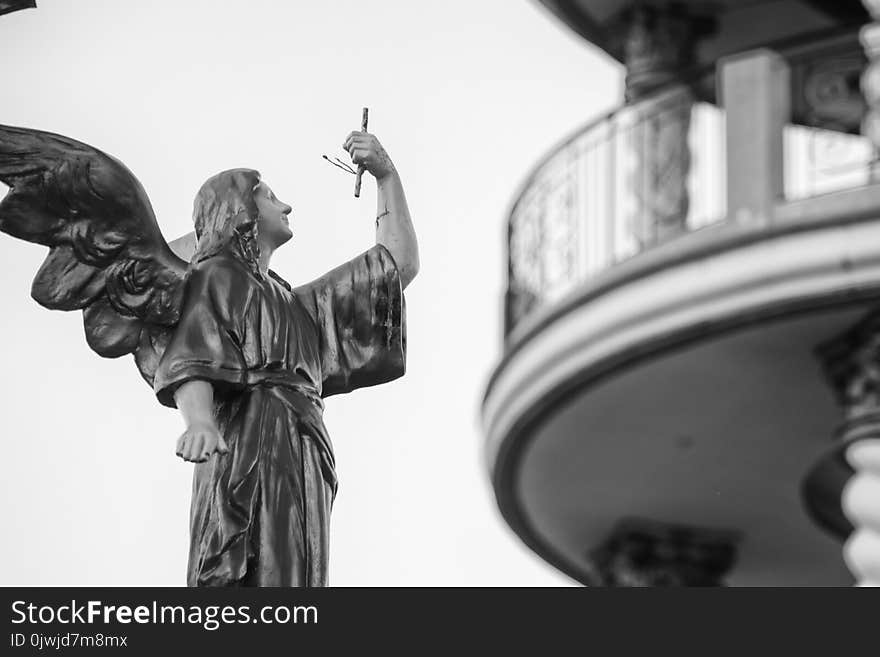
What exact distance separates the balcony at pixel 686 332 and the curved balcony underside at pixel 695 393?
1 cm

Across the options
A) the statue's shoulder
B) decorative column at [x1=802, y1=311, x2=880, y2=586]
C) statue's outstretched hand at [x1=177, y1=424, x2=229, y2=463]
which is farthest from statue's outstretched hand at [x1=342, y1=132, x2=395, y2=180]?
decorative column at [x1=802, y1=311, x2=880, y2=586]

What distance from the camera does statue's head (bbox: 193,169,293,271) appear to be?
50.9 feet

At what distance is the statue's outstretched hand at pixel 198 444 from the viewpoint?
1449 centimetres

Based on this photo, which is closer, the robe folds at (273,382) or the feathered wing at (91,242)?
the robe folds at (273,382)

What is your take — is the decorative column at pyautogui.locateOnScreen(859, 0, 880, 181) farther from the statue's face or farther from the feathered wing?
the feathered wing

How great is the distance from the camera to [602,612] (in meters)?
14.3

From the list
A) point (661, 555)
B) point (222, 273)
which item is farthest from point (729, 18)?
point (222, 273)

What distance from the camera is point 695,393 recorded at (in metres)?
20.6

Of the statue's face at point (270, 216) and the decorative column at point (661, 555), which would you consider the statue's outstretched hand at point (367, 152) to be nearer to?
the statue's face at point (270, 216)

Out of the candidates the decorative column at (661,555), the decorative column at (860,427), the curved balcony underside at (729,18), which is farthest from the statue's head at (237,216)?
the curved balcony underside at (729,18)

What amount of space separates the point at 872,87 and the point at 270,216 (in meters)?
4.67

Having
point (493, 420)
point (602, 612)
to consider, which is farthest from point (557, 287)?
point (602, 612)

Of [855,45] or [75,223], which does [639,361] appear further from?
[75,223]

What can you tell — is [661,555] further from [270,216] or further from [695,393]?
[270,216]
